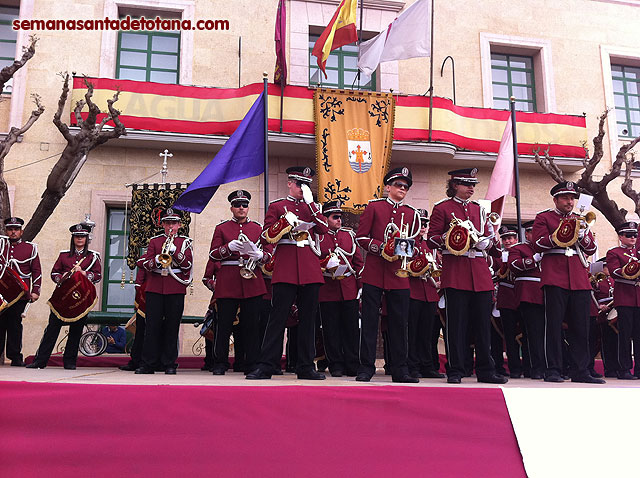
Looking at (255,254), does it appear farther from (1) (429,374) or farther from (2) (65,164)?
(2) (65,164)

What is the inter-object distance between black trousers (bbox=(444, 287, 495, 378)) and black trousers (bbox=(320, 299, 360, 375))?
5.21ft

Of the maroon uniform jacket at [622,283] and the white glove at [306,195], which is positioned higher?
the white glove at [306,195]

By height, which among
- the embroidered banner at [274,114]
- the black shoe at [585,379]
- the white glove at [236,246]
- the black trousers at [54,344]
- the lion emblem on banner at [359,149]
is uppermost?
the embroidered banner at [274,114]

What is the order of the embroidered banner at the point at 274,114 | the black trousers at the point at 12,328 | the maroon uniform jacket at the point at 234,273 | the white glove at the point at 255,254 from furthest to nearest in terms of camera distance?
the embroidered banner at the point at 274,114 → the black trousers at the point at 12,328 → the maroon uniform jacket at the point at 234,273 → the white glove at the point at 255,254

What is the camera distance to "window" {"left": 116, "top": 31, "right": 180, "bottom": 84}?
14.1 m

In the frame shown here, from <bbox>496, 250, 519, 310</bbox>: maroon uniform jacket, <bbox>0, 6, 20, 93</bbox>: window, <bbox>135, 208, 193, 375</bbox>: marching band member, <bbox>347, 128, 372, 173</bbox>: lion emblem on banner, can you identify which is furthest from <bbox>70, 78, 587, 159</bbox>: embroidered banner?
<bbox>135, 208, 193, 375</bbox>: marching band member

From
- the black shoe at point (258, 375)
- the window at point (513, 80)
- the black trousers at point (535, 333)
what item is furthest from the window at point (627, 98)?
the black shoe at point (258, 375)

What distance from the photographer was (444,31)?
604 inches

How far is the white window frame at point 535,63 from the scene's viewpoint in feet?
50.1

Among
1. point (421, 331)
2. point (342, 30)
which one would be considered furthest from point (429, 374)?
point (342, 30)

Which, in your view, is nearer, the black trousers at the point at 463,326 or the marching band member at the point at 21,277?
the black trousers at the point at 463,326

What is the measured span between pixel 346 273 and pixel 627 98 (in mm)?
12383

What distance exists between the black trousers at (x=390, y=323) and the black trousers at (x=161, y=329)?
2522 millimetres

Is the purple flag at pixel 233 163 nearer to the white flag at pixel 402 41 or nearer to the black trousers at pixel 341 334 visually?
the black trousers at pixel 341 334
